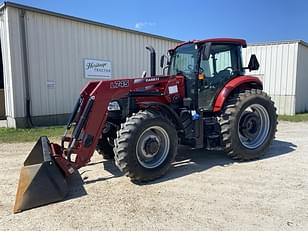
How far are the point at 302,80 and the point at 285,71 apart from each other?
1420mm

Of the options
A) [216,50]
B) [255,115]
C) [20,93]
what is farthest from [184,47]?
[20,93]

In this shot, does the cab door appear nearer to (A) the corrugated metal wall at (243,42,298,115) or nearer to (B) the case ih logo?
(B) the case ih logo

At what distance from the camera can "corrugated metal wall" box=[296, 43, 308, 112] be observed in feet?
45.8

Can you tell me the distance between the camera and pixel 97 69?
11172 mm

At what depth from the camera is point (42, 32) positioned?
9570 mm

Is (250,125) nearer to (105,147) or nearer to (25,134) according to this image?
(105,147)

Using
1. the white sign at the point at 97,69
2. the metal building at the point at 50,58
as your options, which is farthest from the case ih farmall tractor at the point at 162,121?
the white sign at the point at 97,69

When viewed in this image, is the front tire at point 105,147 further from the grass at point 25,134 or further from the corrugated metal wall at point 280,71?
the corrugated metal wall at point 280,71

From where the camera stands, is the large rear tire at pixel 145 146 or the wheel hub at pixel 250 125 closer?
the large rear tire at pixel 145 146

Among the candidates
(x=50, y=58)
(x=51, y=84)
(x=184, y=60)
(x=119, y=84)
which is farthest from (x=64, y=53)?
(x=119, y=84)

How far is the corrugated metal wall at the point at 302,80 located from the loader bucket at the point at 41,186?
13440mm

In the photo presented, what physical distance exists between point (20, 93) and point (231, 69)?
6.85 meters

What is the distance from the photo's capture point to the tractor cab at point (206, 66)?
5062mm

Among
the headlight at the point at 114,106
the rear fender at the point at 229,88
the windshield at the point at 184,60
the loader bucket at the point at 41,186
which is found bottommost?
the loader bucket at the point at 41,186
